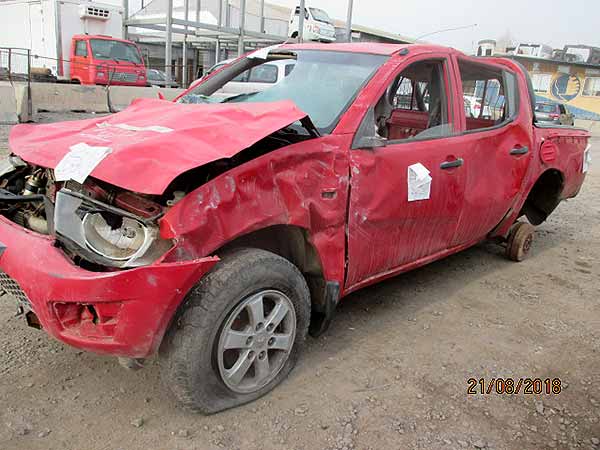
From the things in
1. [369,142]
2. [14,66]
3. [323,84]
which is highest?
[323,84]

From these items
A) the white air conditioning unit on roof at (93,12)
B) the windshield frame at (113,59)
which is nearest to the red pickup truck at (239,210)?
the windshield frame at (113,59)

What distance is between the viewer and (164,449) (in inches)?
90.0

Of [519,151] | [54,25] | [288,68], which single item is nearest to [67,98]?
[54,25]

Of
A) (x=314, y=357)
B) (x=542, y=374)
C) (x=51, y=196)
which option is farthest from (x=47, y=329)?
(x=542, y=374)

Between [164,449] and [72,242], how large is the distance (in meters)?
0.98

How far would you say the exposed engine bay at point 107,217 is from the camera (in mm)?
2174

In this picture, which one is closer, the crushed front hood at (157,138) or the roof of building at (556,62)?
the crushed front hood at (157,138)

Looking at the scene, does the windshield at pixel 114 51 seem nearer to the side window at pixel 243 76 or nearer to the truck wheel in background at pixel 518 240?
the side window at pixel 243 76

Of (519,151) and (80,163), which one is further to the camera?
(519,151)

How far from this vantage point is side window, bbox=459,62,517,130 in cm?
411

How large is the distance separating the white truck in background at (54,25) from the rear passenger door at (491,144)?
16.2 meters
